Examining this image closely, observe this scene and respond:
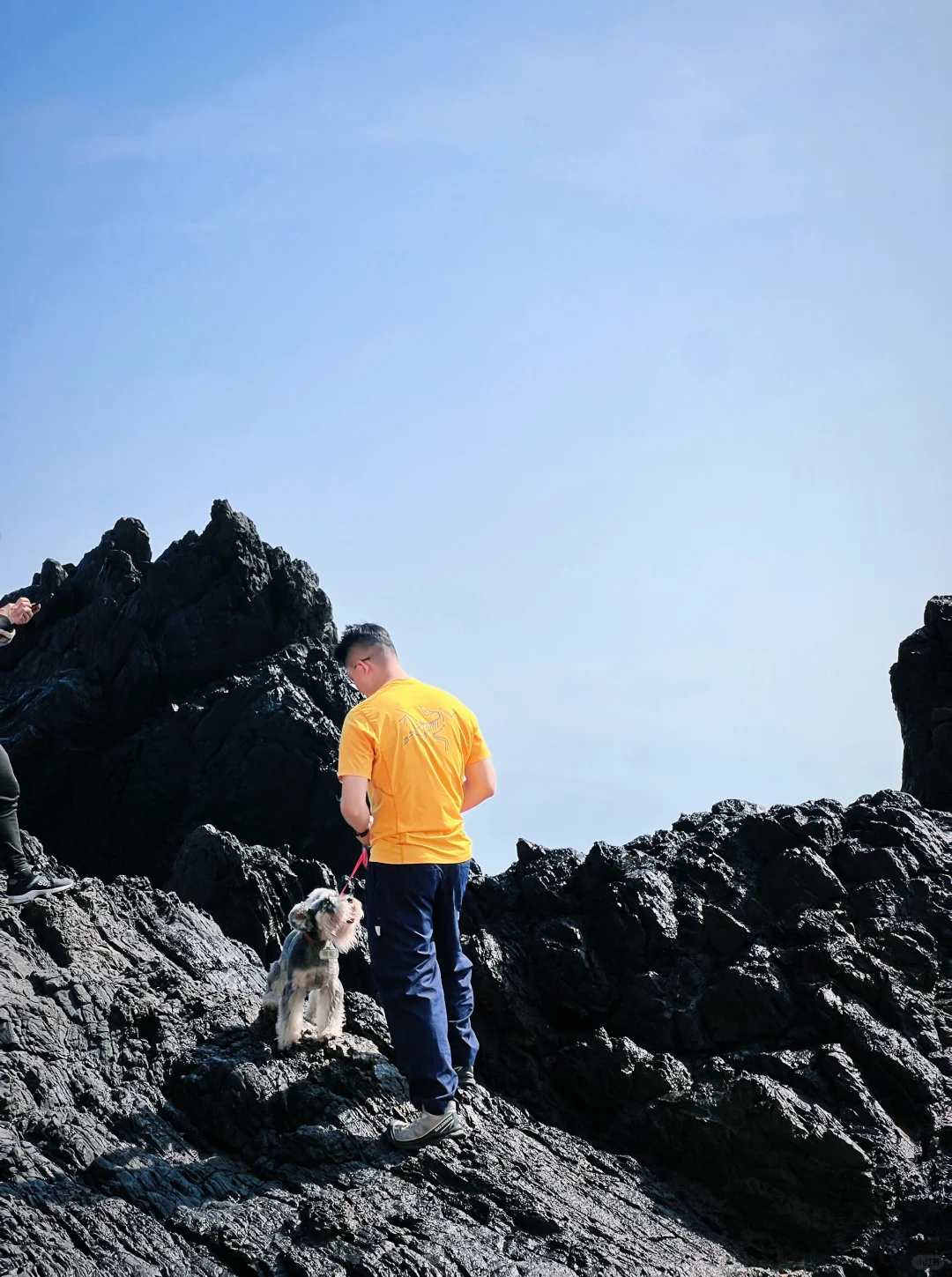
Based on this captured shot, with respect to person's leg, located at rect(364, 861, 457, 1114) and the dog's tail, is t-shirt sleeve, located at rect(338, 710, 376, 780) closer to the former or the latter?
person's leg, located at rect(364, 861, 457, 1114)

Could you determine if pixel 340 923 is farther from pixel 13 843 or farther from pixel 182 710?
pixel 182 710

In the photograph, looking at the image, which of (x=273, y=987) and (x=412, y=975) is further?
(x=273, y=987)

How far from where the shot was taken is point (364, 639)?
7.34 metres

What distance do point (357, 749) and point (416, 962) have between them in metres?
1.35

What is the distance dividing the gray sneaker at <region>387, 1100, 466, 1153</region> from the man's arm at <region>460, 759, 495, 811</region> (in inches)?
75.1

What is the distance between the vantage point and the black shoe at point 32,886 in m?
9.62

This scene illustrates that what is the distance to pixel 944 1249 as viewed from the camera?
274 inches

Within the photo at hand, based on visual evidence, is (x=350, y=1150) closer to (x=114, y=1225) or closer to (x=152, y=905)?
(x=114, y=1225)

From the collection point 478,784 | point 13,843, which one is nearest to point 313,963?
point 478,784

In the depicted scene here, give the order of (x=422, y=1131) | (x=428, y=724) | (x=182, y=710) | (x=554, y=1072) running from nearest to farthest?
(x=422, y=1131)
(x=428, y=724)
(x=554, y=1072)
(x=182, y=710)

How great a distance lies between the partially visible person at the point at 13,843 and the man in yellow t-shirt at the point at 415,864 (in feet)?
13.0

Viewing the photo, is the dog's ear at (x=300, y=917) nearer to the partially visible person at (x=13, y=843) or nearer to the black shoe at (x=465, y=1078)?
the black shoe at (x=465, y=1078)

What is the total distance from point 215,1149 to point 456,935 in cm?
197

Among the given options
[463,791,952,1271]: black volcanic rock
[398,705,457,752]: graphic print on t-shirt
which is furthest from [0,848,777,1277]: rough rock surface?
[398,705,457,752]: graphic print on t-shirt
